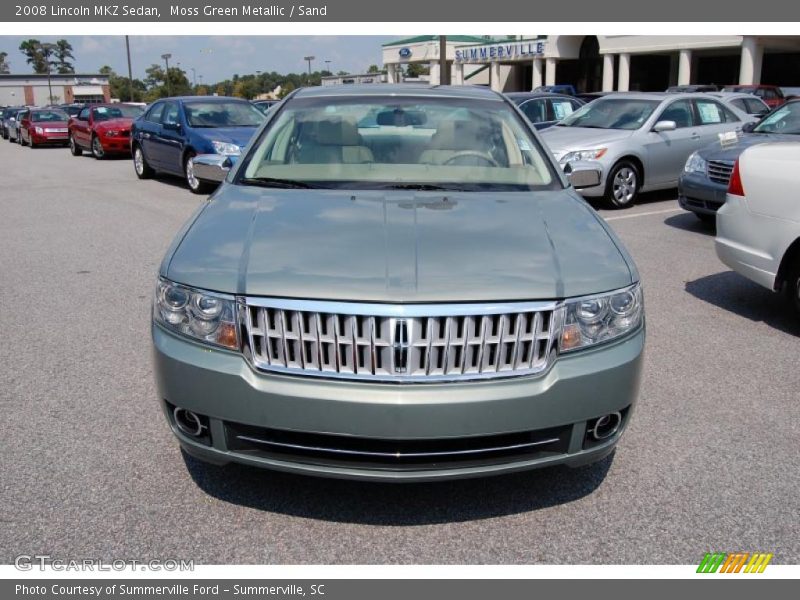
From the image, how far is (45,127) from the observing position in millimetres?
29750

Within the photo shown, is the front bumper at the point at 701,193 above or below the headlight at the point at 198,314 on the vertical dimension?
below

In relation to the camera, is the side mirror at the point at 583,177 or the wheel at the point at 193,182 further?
the wheel at the point at 193,182

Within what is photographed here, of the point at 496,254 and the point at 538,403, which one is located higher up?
the point at 496,254

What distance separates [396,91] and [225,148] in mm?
8265

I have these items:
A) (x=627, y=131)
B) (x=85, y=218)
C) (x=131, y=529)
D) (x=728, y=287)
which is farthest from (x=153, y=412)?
(x=627, y=131)

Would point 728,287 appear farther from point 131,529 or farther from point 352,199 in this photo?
point 131,529

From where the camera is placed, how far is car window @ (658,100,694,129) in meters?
11.8

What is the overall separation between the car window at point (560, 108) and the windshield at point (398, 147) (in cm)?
1103

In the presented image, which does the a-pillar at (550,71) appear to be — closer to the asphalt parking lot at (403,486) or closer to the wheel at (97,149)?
the wheel at (97,149)

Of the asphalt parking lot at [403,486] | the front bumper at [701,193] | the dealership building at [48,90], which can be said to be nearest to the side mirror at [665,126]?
the front bumper at [701,193]

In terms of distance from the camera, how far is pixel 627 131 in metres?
11.4

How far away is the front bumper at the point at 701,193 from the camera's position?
8.85m

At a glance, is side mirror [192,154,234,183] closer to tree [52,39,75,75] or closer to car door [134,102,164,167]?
car door [134,102,164,167]

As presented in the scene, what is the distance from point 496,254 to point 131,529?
177cm
